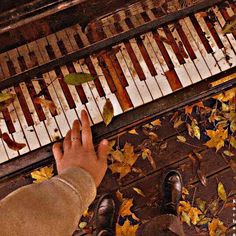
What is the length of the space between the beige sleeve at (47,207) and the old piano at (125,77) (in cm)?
41

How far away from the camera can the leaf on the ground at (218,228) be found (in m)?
3.10

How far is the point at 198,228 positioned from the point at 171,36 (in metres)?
1.64

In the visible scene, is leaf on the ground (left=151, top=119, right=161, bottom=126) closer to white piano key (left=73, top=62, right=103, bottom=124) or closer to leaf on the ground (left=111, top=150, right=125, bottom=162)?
leaf on the ground (left=111, top=150, right=125, bottom=162)

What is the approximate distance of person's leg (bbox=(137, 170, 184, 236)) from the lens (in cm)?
285

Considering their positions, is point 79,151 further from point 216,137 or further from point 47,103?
point 216,137

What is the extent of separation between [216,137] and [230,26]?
106 cm

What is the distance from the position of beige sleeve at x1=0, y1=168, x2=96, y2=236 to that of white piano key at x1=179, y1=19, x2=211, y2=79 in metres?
1.00

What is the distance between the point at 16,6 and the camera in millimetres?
1552

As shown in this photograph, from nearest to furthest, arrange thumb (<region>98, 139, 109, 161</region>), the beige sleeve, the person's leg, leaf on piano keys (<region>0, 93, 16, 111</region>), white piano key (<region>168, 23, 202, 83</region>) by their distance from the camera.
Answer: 1. the beige sleeve
2. leaf on piano keys (<region>0, 93, 16, 111</region>)
3. white piano key (<region>168, 23, 202, 83</region>)
4. thumb (<region>98, 139, 109, 161</region>)
5. the person's leg

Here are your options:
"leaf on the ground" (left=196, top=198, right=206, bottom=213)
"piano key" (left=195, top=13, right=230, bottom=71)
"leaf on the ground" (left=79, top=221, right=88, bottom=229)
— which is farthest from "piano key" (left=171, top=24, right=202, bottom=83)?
"leaf on the ground" (left=79, top=221, right=88, bottom=229)

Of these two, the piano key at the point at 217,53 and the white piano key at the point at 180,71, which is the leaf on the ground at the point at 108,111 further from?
the piano key at the point at 217,53

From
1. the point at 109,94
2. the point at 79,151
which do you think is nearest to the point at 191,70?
the point at 109,94

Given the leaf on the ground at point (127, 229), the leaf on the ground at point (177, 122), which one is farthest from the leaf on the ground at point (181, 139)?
the leaf on the ground at point (127, 229)

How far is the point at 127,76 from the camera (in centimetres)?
236
